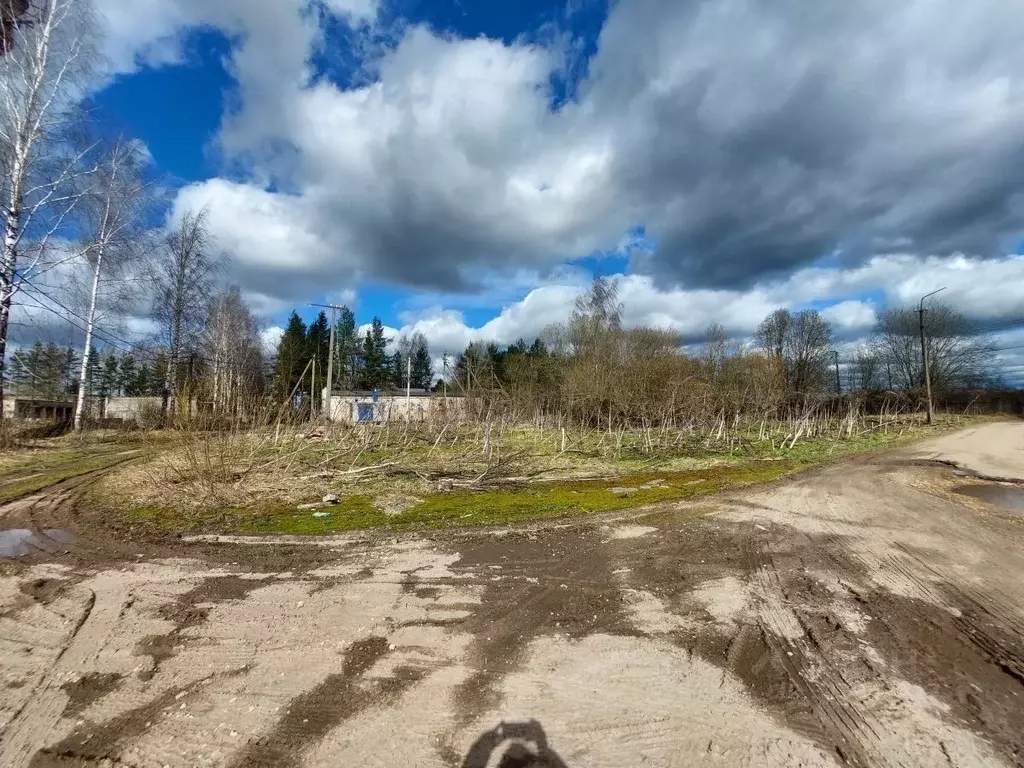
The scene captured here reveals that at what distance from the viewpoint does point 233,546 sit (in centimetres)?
635

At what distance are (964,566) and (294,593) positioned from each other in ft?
23.4

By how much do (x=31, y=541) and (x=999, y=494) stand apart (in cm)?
1640

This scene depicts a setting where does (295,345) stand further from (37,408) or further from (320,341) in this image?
(37,408)

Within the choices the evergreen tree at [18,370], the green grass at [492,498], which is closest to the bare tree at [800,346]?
the green grass at [492,498]

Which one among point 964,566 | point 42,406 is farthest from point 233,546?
point 42,406

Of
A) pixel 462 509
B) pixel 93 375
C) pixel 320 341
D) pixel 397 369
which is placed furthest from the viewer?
pixel 397 369

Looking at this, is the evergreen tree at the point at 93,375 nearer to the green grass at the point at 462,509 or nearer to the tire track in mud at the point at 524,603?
the green grass at the point at 462,509

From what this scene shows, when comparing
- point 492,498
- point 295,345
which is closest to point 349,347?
point 295,345

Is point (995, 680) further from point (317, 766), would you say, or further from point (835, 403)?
point (835, 403)

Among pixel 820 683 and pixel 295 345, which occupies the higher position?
pixel 295 345

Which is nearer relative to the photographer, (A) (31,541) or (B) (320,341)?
(A) (31,541)

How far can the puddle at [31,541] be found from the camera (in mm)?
6156

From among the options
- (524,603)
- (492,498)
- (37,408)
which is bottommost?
(524,603)

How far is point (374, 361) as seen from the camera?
68.9m
